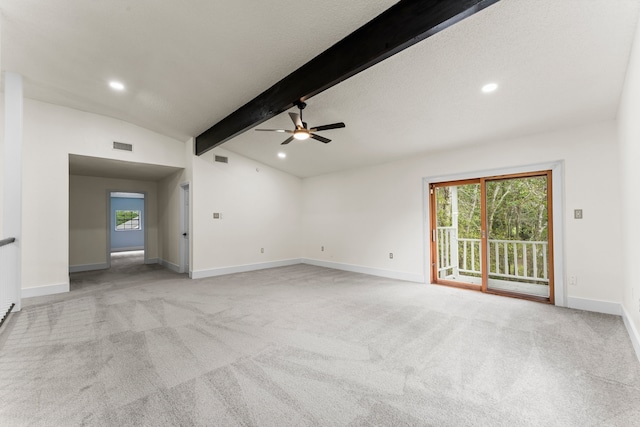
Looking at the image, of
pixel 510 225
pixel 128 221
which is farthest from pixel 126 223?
pixel 510 225

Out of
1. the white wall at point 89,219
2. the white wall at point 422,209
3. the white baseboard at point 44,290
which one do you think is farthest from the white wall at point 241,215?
the white wall at point 89,219

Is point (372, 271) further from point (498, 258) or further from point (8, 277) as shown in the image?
point (8, 277)

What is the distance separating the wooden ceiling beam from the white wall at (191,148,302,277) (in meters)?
2.62

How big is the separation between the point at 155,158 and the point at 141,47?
321cm

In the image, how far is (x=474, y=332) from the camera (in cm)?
296

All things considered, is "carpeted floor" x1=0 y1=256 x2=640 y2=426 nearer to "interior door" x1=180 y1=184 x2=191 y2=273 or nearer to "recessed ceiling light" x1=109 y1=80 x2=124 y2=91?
"interior door" x1=180 y1=184 x2=191 y2=273

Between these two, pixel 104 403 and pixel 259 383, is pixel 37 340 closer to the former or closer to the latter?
pixel 104 403

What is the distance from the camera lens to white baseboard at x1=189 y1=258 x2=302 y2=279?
5699 millimetres

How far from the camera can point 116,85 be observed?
13.0 ft

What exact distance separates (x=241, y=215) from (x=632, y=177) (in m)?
6.30

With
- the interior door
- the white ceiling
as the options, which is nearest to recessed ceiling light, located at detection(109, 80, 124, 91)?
the white ceiling

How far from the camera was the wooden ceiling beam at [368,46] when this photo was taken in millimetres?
2051

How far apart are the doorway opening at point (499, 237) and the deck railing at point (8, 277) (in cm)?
639

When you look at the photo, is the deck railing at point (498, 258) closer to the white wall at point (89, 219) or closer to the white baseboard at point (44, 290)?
the white baseboard at point (44, 290)
